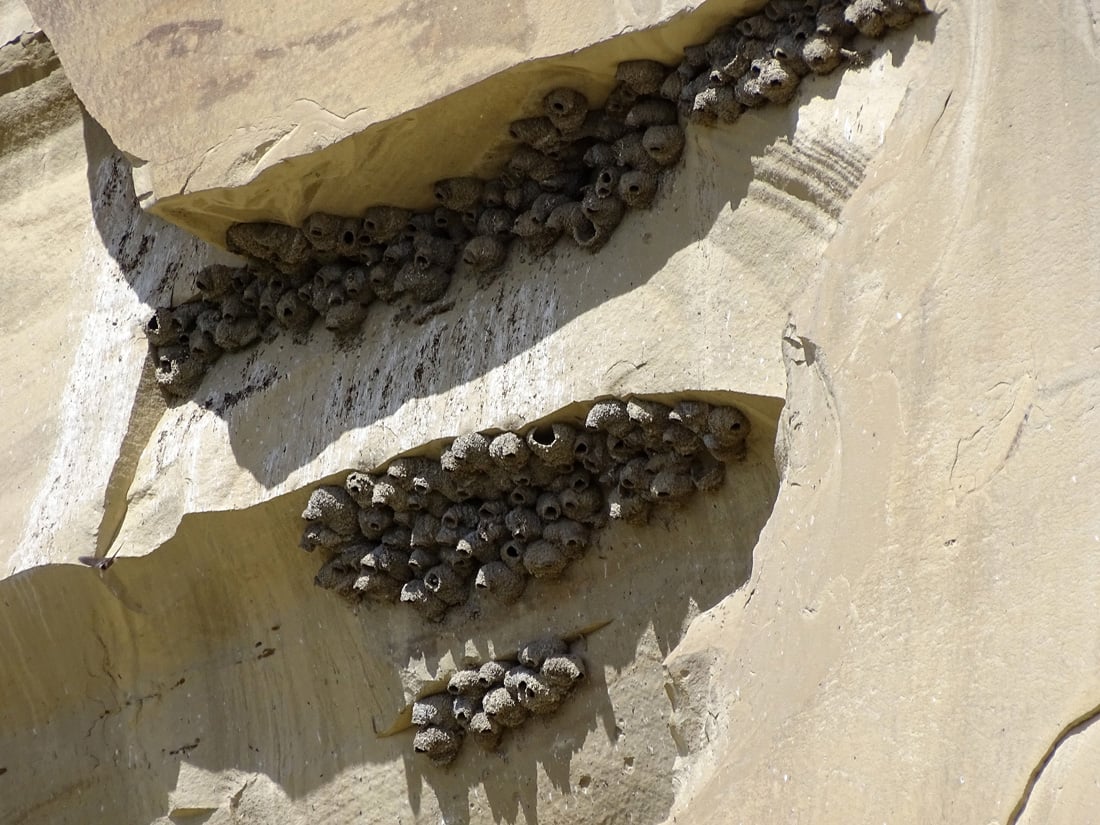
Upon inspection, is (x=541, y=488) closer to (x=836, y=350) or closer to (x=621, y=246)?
(x=621, y=246)

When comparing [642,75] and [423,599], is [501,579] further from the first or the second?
[642,75]

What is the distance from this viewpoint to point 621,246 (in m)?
2.76

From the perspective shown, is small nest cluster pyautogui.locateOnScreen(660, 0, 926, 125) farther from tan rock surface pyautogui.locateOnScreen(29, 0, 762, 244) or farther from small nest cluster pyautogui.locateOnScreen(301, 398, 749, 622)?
small nest cluster pyautogui.locateOnScreen(301, 398, 749, 622)

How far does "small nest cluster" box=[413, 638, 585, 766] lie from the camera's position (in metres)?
2.82

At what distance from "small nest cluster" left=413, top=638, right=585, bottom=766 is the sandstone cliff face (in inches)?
1.6

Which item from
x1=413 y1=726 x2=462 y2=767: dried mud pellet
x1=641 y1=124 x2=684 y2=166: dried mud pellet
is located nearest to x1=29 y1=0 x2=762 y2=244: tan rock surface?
x1=641 y1=124 x2=684 y2=166: dried mud pellet

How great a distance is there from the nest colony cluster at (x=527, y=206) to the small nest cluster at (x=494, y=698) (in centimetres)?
72

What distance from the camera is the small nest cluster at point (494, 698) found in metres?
2.82

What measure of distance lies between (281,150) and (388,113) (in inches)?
9.0

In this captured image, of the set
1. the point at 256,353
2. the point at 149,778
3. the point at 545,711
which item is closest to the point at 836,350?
the point at 545,711

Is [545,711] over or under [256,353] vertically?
under

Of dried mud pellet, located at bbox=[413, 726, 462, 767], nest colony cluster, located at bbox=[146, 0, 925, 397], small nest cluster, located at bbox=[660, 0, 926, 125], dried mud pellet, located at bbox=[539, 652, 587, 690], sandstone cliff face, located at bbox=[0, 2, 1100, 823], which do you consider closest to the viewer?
sandstone cliff face, located at bbox=[0, 2, 1100, 823]

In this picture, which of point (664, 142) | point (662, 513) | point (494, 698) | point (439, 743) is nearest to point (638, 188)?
point (664, 142)

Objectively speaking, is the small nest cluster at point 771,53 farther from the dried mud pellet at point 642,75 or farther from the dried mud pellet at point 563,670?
the dried mud pellet at point 563,670
